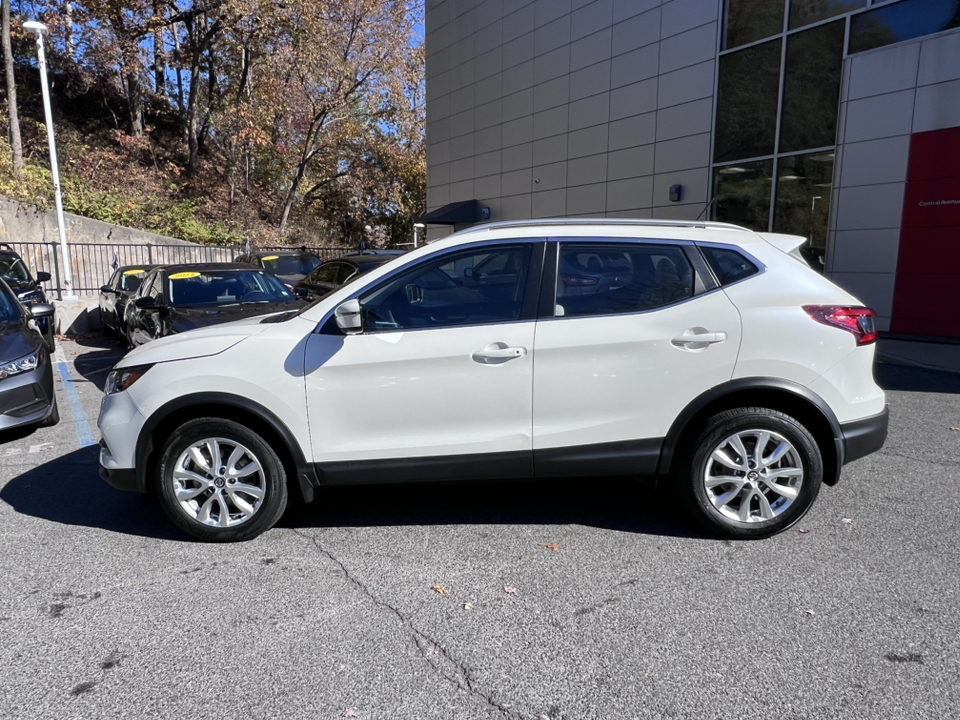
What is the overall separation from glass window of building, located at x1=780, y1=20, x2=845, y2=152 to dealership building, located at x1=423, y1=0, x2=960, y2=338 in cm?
2

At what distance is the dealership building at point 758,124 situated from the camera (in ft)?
38.2

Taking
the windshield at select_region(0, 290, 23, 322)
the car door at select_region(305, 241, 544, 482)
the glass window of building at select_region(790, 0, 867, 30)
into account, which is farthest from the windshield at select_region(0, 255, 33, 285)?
the glass window of building at select_region(790, 0, 867, 30)

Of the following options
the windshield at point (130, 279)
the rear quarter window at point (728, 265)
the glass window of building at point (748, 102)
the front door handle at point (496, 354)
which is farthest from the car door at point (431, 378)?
the glass window of building at point (748, 102)

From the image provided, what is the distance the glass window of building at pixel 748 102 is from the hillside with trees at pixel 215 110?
15.7m

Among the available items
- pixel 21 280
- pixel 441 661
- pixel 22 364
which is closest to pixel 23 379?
pixel 22 364

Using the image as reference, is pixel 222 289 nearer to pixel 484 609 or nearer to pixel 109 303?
pixel 109 303

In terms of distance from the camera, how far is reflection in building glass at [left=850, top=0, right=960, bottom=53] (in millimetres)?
11203

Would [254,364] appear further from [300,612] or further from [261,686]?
[261,686]

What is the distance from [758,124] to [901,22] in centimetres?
298

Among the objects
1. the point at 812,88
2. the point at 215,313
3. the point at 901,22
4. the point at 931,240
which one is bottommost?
the point at 215,313

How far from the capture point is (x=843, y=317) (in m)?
3.73

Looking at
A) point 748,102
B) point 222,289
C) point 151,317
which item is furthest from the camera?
point 748,102

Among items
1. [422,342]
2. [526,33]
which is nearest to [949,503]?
[422,342]

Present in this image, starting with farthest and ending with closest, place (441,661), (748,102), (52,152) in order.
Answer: (748,102) < (52,152) < (441,661)
